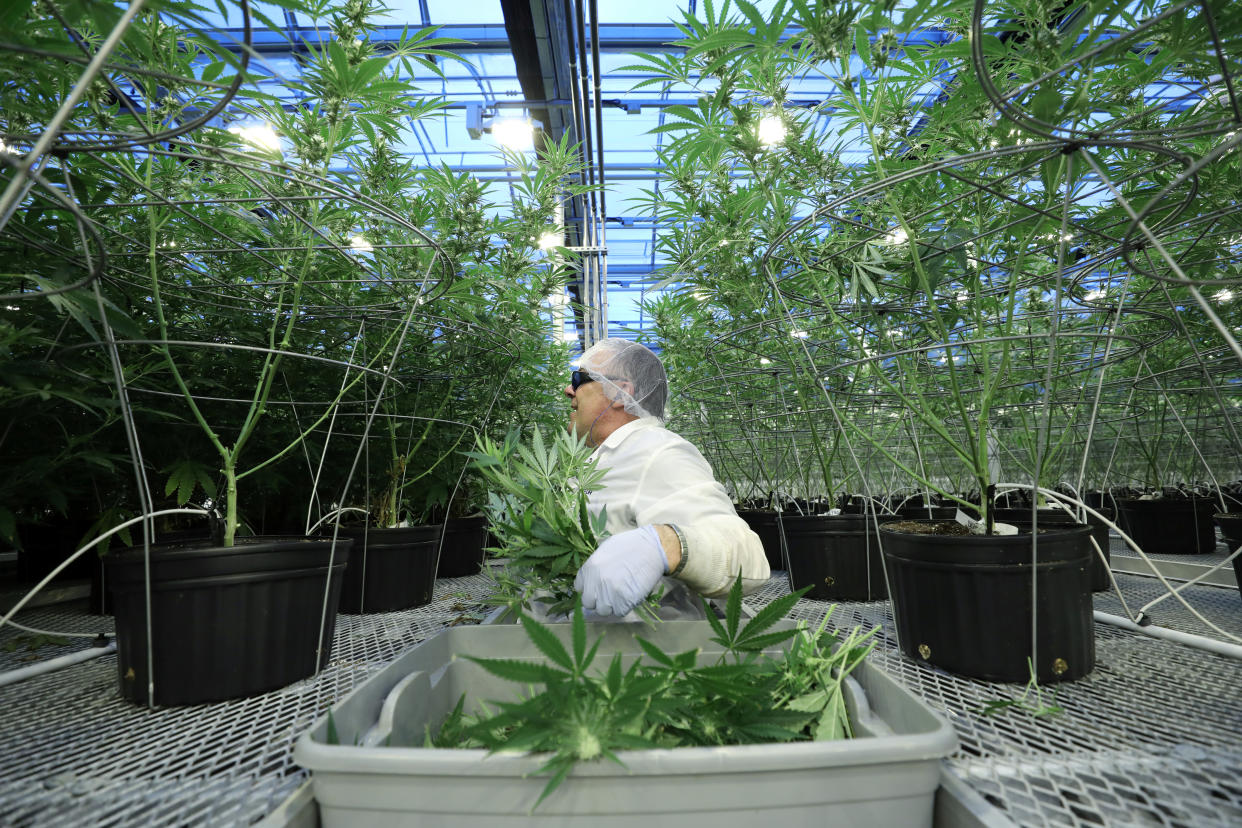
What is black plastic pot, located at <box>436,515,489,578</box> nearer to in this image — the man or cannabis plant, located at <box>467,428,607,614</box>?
the man

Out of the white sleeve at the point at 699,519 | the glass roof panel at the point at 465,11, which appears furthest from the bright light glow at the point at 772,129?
the glass roof panel at the point at 465,11

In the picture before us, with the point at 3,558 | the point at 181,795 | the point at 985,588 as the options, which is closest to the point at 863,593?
the point at 985,588

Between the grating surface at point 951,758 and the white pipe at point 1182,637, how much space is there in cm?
3

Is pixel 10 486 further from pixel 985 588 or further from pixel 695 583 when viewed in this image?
pixel 985 588

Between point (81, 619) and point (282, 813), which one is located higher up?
point (282, 813)

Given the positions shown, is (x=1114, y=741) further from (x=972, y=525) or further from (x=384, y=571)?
(x=384, y=571)

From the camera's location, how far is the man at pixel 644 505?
34.4 inches

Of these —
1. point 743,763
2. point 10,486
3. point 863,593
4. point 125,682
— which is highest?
point 10,486

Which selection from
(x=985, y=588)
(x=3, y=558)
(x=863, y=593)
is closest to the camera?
(x=985, y=588)

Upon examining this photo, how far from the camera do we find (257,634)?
2.98 feet

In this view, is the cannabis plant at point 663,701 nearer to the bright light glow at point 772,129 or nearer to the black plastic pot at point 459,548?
the bright light glow at point 772,129

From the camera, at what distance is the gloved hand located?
33.7 inches

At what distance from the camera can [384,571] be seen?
161 centimetres

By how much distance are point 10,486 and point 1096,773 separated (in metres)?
1.62
